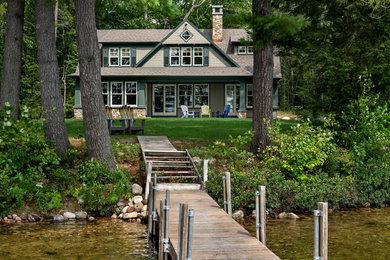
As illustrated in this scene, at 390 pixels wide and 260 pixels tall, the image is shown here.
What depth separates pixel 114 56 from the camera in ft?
97.8

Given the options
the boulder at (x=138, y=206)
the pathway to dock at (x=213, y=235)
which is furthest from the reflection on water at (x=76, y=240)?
the pathway to dock at (x=213, y=235)

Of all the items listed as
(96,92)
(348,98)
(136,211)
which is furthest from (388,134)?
(96,92)

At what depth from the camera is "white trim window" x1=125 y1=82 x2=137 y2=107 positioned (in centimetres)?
2933

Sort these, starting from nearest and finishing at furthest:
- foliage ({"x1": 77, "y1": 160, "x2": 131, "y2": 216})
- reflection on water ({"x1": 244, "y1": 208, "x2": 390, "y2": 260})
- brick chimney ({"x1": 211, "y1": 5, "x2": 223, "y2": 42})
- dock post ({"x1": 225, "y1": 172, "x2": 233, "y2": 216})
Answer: reflection on water ({"x1": 244, "y1": 208, "x2": 390, "y2": 260}), dock post ({"x1": 225, "y1": 172, "x2": 233, "y2": 216}), foliage ({"x1": 77, "y1": 160, "x2": 131, "y2": 216}), brick chimney ({"x1": 211, "y1": 5, "x2": 223, "y2": 42})

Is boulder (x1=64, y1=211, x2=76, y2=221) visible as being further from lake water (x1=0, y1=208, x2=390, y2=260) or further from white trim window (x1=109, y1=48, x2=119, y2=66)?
white trim window (x1=109, y1=48, x2=119, y2=66)

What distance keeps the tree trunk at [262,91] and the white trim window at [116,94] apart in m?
17.5

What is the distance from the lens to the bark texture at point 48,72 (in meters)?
12.2

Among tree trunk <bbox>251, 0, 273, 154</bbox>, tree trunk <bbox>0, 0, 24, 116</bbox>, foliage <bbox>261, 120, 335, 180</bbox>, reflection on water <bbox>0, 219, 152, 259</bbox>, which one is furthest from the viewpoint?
tree trunk <bbox>251, 0, 273, 154</bbox>

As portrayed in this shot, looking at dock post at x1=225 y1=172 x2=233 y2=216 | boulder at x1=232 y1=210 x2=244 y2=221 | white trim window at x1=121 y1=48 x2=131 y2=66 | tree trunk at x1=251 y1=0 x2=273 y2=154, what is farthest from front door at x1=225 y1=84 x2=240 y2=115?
dock post at x1=225 y1=172 x2=233 y2=216

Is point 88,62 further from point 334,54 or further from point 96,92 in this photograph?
point 334,54

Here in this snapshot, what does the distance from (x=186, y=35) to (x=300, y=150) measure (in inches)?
736

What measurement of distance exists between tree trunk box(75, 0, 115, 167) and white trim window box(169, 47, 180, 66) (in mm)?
17834

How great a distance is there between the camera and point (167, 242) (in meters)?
6.72

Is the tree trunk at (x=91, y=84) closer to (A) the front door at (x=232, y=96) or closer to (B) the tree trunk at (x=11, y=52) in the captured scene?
(B) the tree trunk at (x=11, y=52)
